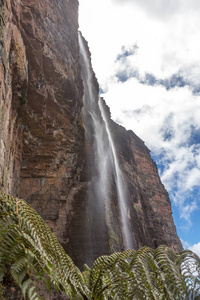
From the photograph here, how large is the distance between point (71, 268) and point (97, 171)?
11867 millimetres

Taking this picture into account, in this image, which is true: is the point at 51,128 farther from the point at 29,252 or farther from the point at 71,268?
the point at 29,252

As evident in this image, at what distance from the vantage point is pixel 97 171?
1476 cm

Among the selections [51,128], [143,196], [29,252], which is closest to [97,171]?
[51,128]

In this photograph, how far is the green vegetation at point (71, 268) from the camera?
2.15 m

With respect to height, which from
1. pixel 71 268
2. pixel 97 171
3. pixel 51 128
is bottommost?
pixel 71 268

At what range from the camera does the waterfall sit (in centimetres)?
1323

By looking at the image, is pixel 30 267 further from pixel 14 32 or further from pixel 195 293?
pixel 14 32

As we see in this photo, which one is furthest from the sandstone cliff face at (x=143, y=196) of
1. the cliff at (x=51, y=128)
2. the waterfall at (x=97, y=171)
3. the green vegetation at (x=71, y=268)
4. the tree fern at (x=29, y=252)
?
the tree fern at (x=29, y=252)

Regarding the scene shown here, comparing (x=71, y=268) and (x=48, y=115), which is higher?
(x=48, y=115)

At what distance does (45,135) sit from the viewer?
10516 millimetres

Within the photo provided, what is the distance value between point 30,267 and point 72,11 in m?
13.3

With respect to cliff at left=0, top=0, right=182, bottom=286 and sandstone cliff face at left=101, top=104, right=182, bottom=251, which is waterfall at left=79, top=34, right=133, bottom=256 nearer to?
cliff at left=0, top=0, right=182, bottom=286

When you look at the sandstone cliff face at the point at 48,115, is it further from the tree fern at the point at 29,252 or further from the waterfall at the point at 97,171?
the tree fern at the point at 29,252

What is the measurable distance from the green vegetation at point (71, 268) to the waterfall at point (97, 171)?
31.8 ft
